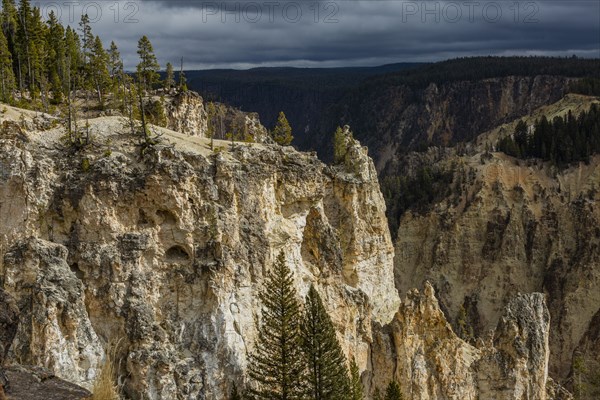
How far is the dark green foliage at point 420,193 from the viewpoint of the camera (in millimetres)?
110500

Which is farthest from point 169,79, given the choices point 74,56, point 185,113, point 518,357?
point 518,357

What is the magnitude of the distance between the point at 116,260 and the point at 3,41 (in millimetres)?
32204

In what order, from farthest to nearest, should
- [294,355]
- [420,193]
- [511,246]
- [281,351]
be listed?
[420,193] < [511,246] < [294,355] < [281,351]

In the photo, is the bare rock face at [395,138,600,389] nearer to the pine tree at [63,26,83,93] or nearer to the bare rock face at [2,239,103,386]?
the pine tree at [63,26,83,93]

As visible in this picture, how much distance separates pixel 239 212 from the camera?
3631cm

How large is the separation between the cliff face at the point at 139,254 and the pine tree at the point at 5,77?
1661 centimetres

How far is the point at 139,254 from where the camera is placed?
32656 mm

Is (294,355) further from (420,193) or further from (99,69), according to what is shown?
(420,193)

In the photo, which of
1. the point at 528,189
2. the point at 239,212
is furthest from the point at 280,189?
the point at 528,189

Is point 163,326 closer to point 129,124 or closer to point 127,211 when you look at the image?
point 127,211

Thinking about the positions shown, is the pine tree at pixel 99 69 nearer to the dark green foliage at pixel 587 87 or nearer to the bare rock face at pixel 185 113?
the bare rock face at pixel 185 113

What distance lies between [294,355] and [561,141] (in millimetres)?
92878

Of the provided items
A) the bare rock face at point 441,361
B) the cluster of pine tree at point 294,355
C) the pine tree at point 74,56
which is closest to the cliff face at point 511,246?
the bare rock face at point 441,361

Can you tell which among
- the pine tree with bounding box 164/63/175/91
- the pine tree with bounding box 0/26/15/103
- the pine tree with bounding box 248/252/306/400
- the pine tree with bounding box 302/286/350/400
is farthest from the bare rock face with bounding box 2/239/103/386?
the pine tree with bounding box 164/63/175/91
